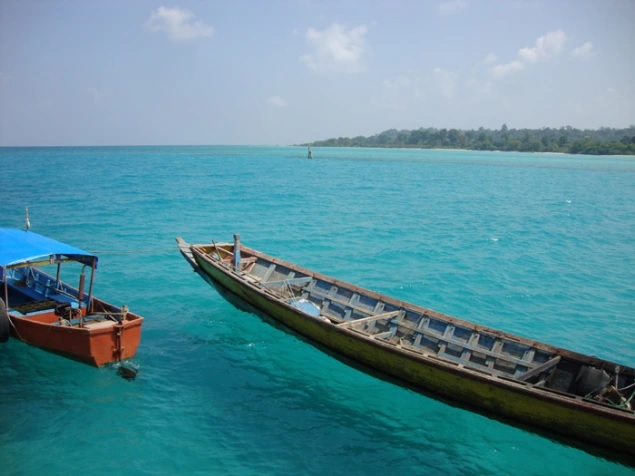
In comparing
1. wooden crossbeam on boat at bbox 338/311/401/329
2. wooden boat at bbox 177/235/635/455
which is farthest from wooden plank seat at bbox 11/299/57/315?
wooden crossbeam on boat at bbox 338/311/401/329

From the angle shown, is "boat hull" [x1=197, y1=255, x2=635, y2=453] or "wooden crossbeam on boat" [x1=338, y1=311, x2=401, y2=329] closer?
"boat hull" [x1=197, y1=255, x2=635, y2=453]

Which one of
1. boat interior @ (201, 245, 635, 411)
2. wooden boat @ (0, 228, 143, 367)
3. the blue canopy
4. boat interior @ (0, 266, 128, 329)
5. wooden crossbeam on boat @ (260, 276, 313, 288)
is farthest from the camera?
wooden crossbeam on boat @ (260, 276, 313, 288)

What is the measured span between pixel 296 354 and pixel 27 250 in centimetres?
747

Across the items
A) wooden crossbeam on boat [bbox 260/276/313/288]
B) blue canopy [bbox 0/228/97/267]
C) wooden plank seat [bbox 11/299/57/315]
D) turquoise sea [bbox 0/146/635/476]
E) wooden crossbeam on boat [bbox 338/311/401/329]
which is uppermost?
blue canopy [bbox 0/228/97/267]

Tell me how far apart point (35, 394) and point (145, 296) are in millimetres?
7099

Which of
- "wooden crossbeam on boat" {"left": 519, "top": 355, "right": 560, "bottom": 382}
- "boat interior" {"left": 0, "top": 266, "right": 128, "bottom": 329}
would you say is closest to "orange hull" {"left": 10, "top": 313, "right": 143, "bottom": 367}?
"boat interior" {"left": 0, "top": 266, "right": 128, "bottom": 329}

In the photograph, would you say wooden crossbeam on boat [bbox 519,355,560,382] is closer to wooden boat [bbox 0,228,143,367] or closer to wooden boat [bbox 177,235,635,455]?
wooden boat [bbox 177,235,635,455]

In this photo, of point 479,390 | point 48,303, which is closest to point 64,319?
point 48,303

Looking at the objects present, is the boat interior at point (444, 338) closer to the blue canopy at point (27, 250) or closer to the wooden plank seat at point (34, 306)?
the blue canopy at point (27, 250)

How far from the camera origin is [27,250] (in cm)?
1212

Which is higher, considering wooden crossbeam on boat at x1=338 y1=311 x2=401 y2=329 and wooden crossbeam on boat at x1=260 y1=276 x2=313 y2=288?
wooden crossbeam on boat at x1=260 y1=276 x2=313 y2=288

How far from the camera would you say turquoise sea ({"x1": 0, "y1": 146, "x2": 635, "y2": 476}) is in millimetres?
9164

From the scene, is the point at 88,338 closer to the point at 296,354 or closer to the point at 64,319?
the point at 64,319

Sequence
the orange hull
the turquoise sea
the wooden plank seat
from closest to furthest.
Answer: the turquoise sea → the orange hull → the wooden plank seat
